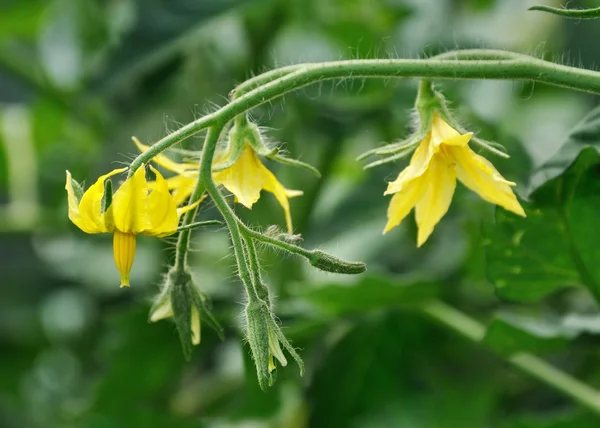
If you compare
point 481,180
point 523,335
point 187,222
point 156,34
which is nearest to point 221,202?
point 187,222

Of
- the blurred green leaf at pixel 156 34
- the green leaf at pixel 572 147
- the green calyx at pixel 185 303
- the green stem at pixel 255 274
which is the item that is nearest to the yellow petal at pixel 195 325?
the green calyx at pixel 185 303

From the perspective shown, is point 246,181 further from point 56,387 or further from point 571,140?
point 56,387

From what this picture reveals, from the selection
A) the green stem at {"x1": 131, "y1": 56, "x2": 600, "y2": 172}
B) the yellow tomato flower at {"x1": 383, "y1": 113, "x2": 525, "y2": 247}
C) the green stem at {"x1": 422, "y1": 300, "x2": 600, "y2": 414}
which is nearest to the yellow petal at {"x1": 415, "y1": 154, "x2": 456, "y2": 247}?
the yellow tomato flower at {"x1": 383, "y1": 113, "x2": 525, "y2": 247}

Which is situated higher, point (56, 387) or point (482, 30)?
point (482, 30)

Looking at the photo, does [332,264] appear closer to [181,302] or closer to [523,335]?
[181,302]

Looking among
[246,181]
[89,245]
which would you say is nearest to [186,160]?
[246,181]

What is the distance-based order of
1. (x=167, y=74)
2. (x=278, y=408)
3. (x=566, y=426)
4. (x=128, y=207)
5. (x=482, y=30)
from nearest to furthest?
(x=128, y=207) < (x=566, y=426) < (x=278, y=408) < (x=167, y=74) < (x=482, y=30)
